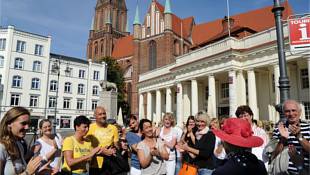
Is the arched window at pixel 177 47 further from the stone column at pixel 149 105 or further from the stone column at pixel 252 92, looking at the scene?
the stone column at pixel 252 92

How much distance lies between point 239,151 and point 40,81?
134 feet

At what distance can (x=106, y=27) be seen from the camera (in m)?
65.0

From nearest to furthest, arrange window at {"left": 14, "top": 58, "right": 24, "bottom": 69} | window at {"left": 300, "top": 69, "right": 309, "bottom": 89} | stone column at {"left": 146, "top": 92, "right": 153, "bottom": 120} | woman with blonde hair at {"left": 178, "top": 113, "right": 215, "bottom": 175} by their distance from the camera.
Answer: woman with blonde hair at {"left": 178, "top": 113, "right": 215, "bottom": 175}
window at {"left": 300, "top": 69, "right": 309, "bottom": 89}
window at {"left": 14, "top": 58, "right": 24, "bottom": 69}
stone column at {"left": 146, "top": 92, "right": 153, "bottom": 120}

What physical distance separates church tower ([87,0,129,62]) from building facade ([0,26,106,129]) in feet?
64.8

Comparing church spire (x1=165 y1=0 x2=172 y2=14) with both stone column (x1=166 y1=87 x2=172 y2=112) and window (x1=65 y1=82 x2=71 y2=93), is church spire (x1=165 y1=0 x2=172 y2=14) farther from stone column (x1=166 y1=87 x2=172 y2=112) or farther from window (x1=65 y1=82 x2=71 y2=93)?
window (x1=65 y1=82 x2=71 y2=93)

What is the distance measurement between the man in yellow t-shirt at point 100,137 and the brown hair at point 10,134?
1742 mm

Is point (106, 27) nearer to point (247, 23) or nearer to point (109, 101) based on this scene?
point (247, 23)

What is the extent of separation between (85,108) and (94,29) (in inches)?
1236

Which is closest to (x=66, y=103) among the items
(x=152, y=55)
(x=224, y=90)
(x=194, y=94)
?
(x=152, y=55)

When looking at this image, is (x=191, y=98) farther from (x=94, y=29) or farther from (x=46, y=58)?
(x=94, y=29)

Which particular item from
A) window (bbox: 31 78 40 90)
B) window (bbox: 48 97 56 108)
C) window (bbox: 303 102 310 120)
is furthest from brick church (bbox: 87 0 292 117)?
window (bbox: 303 102 310 120)

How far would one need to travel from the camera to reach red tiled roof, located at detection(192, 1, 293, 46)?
35.8m

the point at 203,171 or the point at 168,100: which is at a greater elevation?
the point at 168,100

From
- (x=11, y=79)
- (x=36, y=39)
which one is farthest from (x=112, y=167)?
(x=36, y=39)
